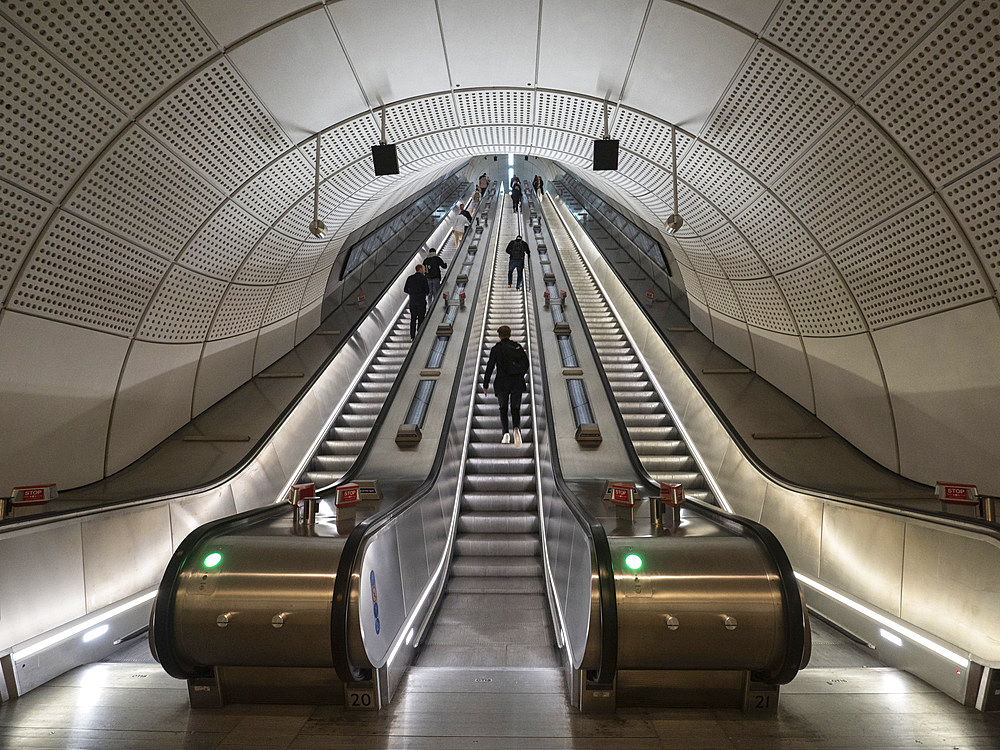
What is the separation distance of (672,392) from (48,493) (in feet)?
24.6

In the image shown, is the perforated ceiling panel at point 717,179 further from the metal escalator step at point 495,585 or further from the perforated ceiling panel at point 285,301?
the perforated ceiling panel at point 285,301

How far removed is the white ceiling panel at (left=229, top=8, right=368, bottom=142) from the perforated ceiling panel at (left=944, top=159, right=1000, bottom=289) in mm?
4993

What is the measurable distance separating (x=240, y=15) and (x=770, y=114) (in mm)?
4402

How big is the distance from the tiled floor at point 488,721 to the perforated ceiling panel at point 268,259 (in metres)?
5.01

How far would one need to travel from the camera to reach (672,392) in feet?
28.1

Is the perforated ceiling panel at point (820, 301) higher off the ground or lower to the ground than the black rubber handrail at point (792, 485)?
higher

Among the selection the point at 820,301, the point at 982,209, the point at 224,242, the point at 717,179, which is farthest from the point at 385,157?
the point at 982,209

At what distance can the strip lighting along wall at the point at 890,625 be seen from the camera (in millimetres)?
3219

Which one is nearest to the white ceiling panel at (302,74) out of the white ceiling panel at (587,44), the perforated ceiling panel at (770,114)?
the white ceiling panel at (587,44)

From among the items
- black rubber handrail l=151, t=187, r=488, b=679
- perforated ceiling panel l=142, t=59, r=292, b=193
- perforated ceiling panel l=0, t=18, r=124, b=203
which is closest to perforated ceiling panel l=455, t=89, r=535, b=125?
perforated ceiling panel l=142, t=59, r=292, b=193

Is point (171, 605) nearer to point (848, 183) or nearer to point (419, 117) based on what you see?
point (419, 117)

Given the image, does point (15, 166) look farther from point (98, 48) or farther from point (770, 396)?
point (770, 396)

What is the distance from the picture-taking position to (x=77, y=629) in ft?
12.4

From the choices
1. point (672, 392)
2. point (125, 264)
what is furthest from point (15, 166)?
point (672, 392)
